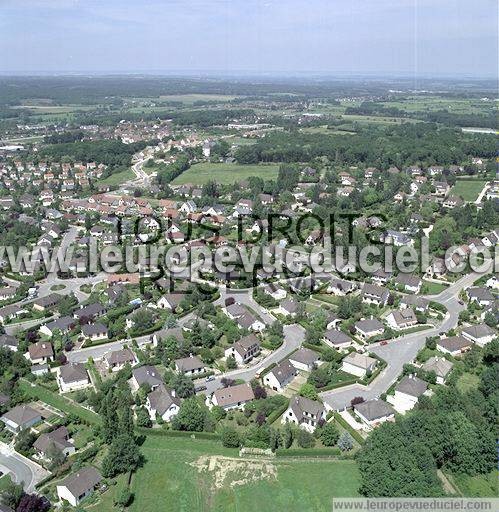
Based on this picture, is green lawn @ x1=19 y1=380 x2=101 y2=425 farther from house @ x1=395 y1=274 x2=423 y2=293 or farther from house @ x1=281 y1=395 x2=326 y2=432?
house @ x1=395 y1=274 x2=423 y2=293

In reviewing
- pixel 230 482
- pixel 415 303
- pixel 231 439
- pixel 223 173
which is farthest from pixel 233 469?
pixel 223 173

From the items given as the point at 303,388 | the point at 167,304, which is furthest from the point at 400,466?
the point at 167,304

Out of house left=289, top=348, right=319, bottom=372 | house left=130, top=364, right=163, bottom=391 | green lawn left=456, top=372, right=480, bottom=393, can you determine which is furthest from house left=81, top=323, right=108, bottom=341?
green lawn left=456, top=372, right=480, bottom=393

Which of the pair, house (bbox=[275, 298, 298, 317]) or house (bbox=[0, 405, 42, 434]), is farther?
house (bbox=[275, 298, 298, 317])

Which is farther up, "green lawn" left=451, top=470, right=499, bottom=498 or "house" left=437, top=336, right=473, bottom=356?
"house" left=437, top=336, right=473, bottom=356

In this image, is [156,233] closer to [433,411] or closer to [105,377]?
[105,377]

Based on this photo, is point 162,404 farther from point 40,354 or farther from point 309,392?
point 40,354
